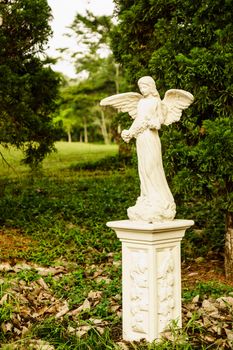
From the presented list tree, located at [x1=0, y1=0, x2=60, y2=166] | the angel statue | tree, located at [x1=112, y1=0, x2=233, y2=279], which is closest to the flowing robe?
the angel statue

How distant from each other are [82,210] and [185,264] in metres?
3.03

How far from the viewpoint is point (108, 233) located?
894 centimetres

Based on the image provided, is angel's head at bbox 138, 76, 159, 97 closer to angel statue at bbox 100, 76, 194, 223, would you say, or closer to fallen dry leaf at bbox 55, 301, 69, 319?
angel statue at bbox 100, 76, 194, 223

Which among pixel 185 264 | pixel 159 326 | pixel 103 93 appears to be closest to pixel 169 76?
pixel 185 264

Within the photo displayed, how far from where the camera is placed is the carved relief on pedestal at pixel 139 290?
15.8 feet

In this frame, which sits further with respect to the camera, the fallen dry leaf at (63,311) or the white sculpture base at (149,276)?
the fallen dry leaf at (63,311)

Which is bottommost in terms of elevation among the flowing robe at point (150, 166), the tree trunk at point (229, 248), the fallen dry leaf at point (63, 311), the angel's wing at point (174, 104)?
the fallen dry leaf at point (63, 311)

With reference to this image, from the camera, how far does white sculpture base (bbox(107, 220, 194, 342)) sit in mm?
4762

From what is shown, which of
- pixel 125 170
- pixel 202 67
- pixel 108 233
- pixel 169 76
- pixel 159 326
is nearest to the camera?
pixel 159 326

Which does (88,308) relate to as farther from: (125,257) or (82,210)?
(82,210)

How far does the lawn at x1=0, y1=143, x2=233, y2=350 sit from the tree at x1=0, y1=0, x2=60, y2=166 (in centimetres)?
141

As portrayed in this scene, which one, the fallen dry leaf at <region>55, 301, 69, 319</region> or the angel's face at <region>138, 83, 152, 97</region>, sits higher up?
the angel's face at <region>138, 83, 152, 97</region>

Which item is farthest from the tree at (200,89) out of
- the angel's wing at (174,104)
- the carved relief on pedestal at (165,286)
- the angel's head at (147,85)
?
the carved relief on pedestal at (165,286)

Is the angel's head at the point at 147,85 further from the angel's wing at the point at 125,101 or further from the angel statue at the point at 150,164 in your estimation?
the angel's wing at the point at 125,101
